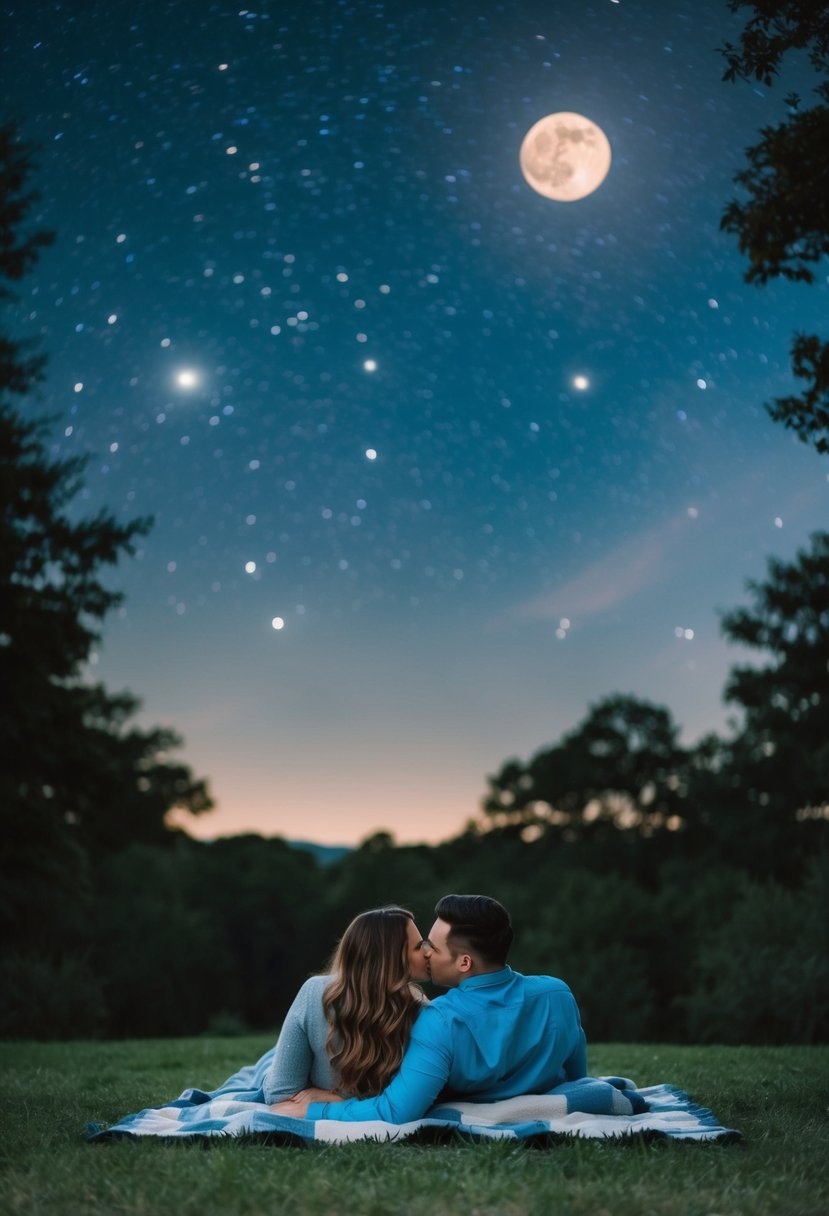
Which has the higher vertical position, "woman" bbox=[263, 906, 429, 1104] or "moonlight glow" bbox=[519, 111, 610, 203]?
"moonlight glow" bbox=[519, 111, 610, 203]

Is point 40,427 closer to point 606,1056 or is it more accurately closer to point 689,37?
point 689,37

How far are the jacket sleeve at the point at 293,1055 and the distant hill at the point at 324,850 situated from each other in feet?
121

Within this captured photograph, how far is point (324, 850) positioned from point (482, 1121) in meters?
39.9

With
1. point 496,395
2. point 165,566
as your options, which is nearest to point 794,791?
point 496,395

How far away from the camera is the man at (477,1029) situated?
492cm

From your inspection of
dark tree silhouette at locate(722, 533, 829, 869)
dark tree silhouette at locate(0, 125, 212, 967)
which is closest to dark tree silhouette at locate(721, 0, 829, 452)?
dark tree silhouette at locate(0, 125, 212, 967)

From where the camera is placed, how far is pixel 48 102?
14.7m

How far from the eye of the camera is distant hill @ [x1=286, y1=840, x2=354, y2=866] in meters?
42.4

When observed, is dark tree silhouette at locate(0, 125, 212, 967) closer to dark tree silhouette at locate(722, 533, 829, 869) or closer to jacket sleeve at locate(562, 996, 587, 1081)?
jacket sleeve at locate(562, 996, 587, 1081)

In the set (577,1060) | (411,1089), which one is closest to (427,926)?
(577,1060)

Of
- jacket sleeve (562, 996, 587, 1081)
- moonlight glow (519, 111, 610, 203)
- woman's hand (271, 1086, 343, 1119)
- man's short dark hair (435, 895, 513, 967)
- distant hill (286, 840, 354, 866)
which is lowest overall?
woman's hand (271, 1086, 343, 1119)

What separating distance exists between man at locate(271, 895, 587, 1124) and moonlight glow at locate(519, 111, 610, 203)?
Result: 13.0 m

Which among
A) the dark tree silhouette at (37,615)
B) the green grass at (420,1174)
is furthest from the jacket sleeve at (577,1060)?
the dark tree silhouette at (37,615)

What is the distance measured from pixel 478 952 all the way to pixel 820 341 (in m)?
5.09
